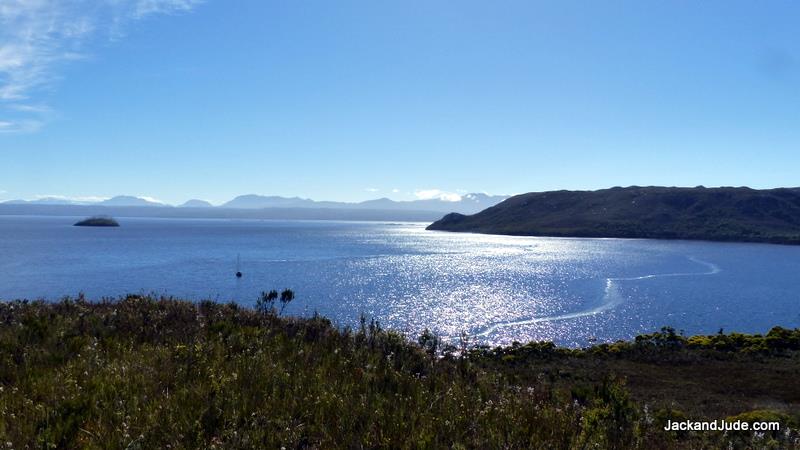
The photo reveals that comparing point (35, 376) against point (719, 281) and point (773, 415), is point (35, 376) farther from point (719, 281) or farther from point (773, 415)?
point (719, 281)

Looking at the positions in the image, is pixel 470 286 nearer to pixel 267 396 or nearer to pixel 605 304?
pixel 605 304

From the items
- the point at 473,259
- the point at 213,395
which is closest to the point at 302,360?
the point at 213,395

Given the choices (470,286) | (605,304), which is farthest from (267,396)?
(470,286)

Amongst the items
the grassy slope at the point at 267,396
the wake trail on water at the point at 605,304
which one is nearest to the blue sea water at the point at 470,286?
the wake trail on water at the point at 605,304

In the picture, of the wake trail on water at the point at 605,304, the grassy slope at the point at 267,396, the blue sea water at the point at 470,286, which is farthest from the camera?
the blue sea water at the point at 470,286

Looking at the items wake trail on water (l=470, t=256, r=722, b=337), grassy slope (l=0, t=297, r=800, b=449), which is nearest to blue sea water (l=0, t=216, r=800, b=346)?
wake trail on water (l=470, t=256, r=722, b=337)

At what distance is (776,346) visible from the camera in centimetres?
4344

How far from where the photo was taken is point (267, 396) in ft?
22.7

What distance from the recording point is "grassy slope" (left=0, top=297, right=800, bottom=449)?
5.77 metres

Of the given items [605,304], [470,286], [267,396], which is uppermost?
[267,396]

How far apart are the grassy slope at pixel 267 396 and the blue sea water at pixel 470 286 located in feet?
64.3

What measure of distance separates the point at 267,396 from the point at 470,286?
78.1 meters

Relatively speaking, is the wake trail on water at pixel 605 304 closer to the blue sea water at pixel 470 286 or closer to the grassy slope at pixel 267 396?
the blue sea water at pixel 470 286

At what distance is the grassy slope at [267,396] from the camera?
18.9 ft
